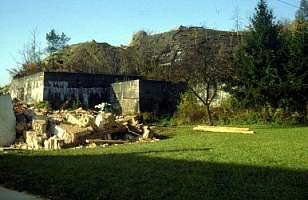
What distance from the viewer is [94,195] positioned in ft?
27.0

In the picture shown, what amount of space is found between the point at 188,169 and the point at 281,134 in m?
9.61

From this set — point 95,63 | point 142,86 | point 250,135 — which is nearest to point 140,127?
point 250,135

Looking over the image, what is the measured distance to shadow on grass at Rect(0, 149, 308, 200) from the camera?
814 cm

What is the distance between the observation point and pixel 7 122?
2003 cm

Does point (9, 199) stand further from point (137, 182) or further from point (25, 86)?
point (25, 86)

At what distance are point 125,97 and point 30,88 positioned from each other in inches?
266

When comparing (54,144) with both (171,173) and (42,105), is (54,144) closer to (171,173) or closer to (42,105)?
(171,173)

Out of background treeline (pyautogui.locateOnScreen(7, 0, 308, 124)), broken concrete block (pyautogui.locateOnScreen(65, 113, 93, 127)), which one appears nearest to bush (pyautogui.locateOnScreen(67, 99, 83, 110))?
background treeline (pyautogui.locateOnScreen(7, 0, 308, 124))

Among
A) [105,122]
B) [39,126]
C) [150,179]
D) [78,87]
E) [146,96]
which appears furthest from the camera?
[78,87]

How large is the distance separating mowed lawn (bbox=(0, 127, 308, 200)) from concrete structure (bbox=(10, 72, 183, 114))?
602 inches

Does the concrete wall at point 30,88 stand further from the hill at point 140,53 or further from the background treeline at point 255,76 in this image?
the background treeline at point 255,76

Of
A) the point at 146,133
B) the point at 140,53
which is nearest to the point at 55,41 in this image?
the point at 140,53

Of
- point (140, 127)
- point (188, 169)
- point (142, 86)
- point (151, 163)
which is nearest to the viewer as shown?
point (188, 169)

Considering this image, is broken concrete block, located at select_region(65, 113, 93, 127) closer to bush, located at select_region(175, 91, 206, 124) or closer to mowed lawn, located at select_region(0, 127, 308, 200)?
mowed lawn, located at select_region(0, 127, 308, 200)
